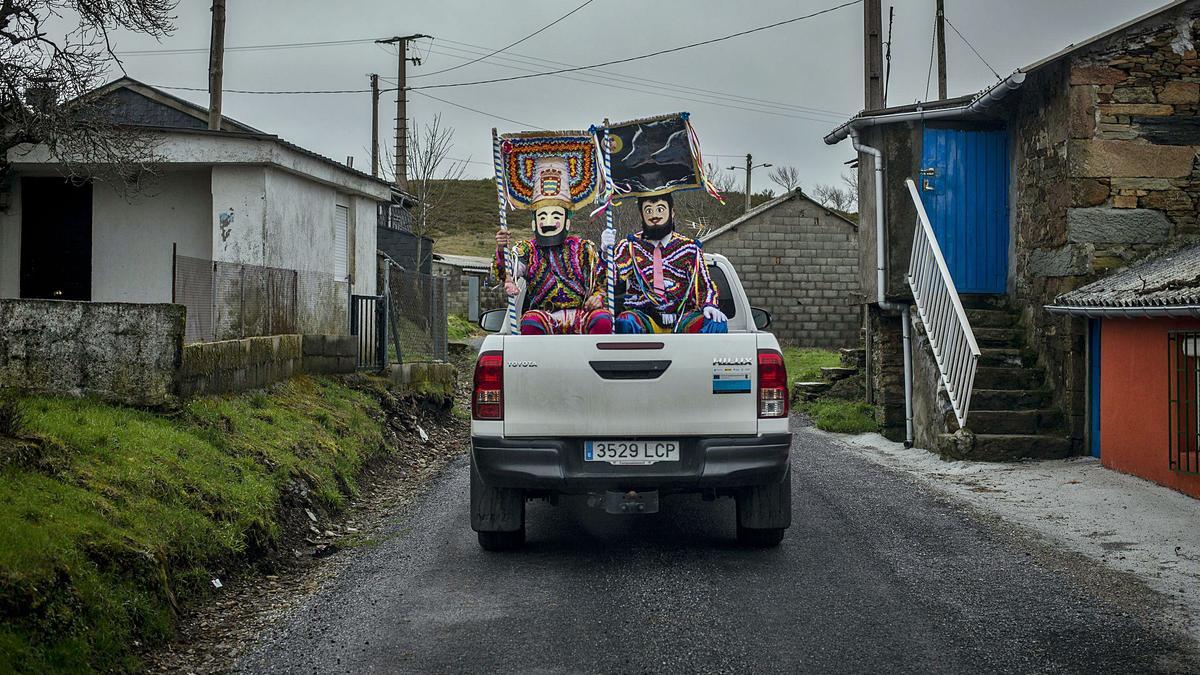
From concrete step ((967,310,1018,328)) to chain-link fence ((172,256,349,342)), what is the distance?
8340 millimetres

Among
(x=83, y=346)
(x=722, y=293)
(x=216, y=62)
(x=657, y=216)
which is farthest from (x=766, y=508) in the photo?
(x=216, y=62)

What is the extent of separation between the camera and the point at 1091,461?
11133 millimetres

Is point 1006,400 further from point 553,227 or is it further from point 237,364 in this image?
point 237,364

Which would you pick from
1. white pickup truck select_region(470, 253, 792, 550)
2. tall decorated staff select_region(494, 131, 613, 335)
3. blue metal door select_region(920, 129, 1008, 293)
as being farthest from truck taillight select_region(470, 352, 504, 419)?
blue metal door select_region(920, 129, 1008, 293)

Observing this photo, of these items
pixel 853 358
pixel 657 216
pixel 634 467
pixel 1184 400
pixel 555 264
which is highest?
pixel 657 216

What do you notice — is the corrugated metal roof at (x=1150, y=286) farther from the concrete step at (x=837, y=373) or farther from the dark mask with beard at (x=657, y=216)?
the concrete step at (x=837, y=373)

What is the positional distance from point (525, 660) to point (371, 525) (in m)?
3.83

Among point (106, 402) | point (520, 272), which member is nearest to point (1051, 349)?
point (520, 272)

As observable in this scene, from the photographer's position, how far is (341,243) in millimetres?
18000

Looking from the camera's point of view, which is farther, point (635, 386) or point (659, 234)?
point (659, 234)

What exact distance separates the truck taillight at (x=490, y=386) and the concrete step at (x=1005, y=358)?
7.71 metres

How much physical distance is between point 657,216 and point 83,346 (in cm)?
446

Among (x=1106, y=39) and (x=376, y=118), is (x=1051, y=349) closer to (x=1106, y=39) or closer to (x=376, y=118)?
(x=1106, y=39)

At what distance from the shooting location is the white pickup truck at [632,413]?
664 cm
